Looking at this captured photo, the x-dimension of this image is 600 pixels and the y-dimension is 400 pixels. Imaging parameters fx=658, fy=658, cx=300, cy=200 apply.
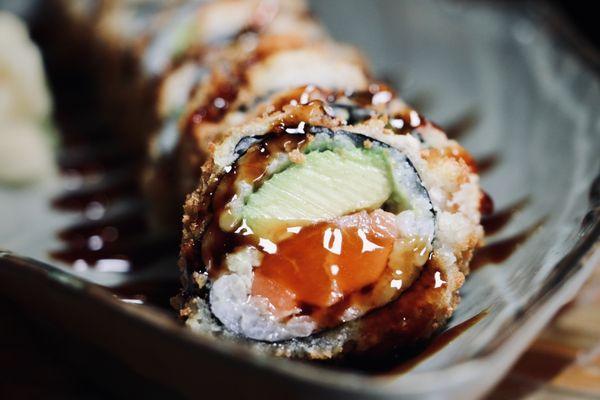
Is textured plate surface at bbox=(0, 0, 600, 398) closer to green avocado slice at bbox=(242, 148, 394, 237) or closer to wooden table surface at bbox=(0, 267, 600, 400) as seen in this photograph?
wooden table surface at bbox=(0, 267, 600, 400)

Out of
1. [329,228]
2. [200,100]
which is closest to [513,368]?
[329,228]

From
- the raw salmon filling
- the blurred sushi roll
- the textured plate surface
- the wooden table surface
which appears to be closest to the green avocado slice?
the raw salmon filling

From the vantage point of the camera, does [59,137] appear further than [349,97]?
Yes

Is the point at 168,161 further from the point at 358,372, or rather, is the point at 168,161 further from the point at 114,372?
the point at 358,372

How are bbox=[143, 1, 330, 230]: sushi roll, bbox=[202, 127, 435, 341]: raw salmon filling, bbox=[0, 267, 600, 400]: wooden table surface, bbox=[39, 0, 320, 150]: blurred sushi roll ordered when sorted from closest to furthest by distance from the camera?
1. bbox=[202, 127, 435, 341]: raw salmon filling
2. bbox=[0, 267, 600, 400]: wooden table surface
3. bbox=[143, 1, 330, 230]: sushi roll
4. bbox=[39, 0, 320, 150]: blurred sushi roll

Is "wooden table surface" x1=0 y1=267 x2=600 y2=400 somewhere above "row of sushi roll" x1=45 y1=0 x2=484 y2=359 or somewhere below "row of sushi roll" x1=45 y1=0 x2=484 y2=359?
below

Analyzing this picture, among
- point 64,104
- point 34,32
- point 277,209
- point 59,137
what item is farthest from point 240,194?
point 34,32
